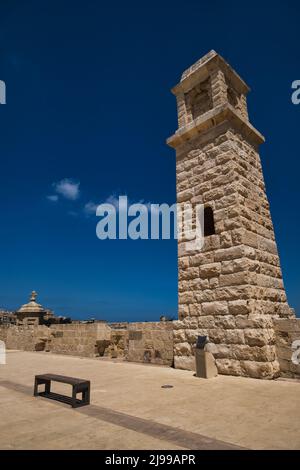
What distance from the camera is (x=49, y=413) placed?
3385 millimetres

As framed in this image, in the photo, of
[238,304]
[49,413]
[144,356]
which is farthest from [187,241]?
[49,413]

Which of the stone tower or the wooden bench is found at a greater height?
the stone tower

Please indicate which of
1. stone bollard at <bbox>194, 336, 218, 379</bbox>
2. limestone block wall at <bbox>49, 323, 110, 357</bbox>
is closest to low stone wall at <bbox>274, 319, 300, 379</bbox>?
stone bollard at <bbox>194, 336, 218, 379</bbox>

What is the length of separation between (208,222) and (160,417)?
4767 millimetres

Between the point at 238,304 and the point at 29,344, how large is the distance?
11126mm

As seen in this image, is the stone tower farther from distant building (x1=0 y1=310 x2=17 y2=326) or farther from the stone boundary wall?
distant building (x1=0 y1=310 x2=17 y2=326)

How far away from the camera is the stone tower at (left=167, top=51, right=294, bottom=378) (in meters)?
5.77

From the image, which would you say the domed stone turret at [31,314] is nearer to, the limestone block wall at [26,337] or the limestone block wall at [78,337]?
the limestone block wall at [26,337]

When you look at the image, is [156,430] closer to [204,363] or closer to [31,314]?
[204,363]

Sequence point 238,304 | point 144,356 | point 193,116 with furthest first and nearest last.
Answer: point 193,116 < point 144,356 < point 238,304

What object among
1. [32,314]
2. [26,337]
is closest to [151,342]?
[26,337]

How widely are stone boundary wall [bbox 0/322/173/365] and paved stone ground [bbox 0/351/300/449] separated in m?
2.42

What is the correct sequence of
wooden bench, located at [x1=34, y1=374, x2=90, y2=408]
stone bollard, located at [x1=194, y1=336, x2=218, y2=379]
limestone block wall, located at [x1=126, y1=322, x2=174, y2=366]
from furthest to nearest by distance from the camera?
limestone block wall, located at [x1=126, y1=322, x2=174, y2=366] < stone bollard, located at [x1=194, y1=336, x2=218, y2=379] < wooden bench, located at [x1=34, y1=374, x2=90, y2=408]
